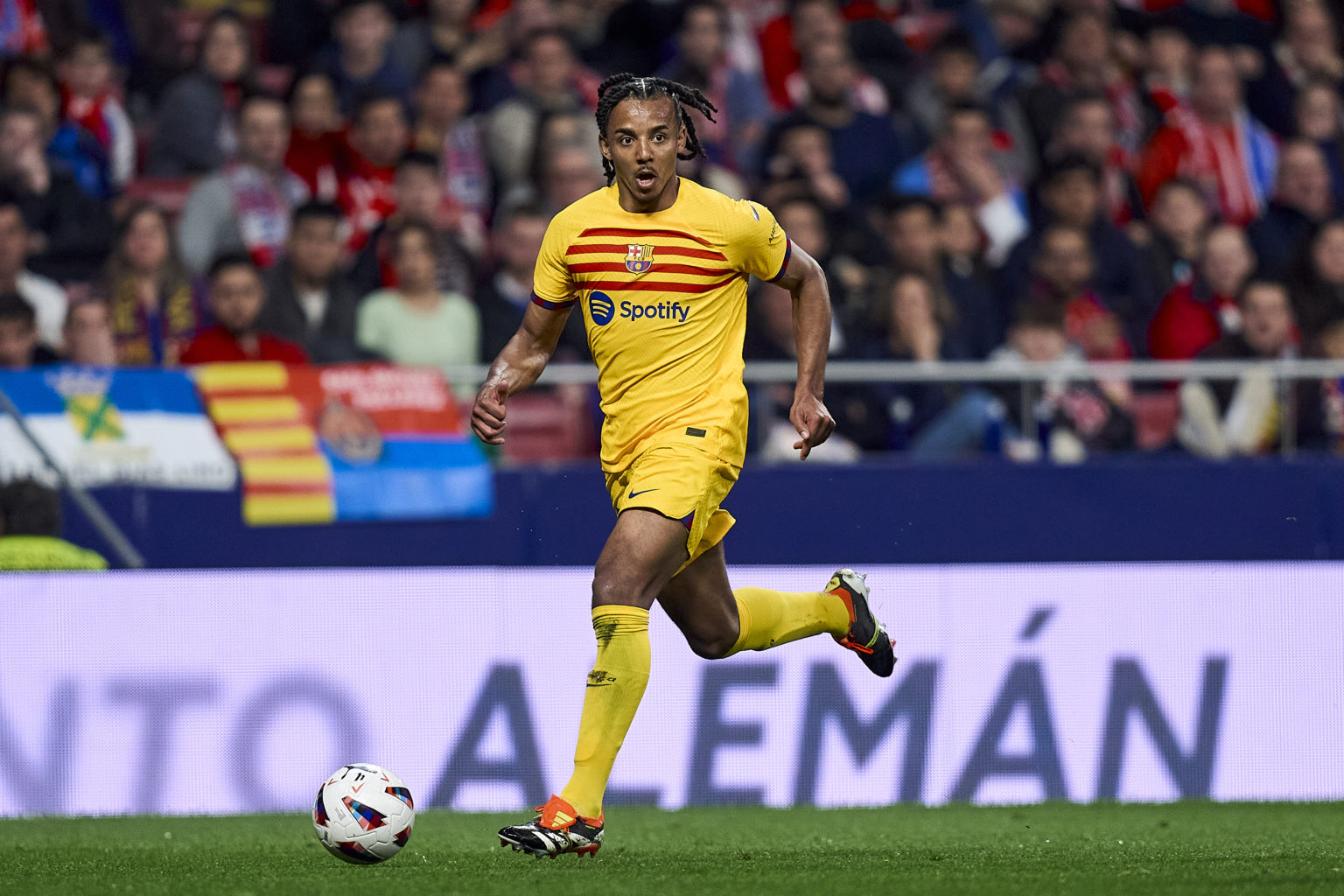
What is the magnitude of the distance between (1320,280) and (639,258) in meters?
6.81

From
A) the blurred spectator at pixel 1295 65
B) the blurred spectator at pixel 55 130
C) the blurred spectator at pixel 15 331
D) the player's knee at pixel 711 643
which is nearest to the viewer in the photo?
the player's knee at pixel 711 643

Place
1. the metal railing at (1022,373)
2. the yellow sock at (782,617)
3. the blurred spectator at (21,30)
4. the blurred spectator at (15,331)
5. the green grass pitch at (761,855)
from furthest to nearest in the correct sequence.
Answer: the blurred spectator at (21,30), the metal railing at (1022,373), the blurred spectator at (15,331), the yellow sock at (782,617), the green grass pitch at (761,855)

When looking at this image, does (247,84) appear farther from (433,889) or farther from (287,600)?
(433,889)

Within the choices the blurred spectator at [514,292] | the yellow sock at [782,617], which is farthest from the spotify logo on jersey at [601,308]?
the blurred spectator at [514,292]

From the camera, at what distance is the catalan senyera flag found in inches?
392

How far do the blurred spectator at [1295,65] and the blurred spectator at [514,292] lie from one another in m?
5.73

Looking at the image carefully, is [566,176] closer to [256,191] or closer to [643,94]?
[256,191]

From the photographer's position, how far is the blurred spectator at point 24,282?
10570mm

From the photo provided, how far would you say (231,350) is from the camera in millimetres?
10461

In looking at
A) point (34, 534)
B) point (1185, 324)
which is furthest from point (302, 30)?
point (1185, 324)

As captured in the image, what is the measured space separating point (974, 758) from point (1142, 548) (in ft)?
7.35

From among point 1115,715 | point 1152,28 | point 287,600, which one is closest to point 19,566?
point 287,600

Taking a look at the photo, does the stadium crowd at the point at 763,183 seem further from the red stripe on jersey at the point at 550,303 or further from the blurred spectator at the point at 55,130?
the red stripe on jersey at the point at 550,303

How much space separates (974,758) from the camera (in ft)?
28.7
